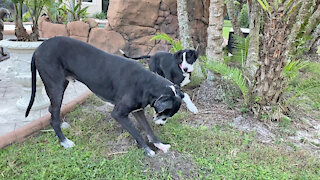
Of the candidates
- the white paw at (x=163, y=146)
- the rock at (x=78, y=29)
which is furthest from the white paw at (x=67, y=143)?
the rock at (x=78, y=29)

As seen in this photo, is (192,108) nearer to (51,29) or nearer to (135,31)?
(135,31)

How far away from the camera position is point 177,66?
4312 mm

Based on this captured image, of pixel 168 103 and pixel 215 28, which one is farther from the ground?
pixel 215 28

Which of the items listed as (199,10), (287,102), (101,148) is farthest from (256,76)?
(199,10)

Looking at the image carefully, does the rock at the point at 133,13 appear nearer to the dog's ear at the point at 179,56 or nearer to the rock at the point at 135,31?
the rock at the point at 135,31

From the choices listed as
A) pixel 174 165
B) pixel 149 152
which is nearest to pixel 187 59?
pixel 149 152

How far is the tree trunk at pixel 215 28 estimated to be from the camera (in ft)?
14.0

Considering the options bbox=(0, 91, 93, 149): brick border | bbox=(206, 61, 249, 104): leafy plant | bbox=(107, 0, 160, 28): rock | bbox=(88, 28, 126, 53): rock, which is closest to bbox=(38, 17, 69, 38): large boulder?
bbox=(88, 28, 126, 53): rock

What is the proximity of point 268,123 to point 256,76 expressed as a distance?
709 mm

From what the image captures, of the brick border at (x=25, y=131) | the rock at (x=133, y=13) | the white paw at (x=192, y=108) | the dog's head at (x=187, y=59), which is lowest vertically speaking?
the brick border at (x=25, y=131)

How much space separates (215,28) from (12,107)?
3.41 m

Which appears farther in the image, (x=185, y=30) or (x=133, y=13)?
(x=133, y=13)

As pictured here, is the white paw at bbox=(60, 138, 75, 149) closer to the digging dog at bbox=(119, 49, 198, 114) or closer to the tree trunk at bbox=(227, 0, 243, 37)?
the digging dog at bbox=(119, 49, 198, 114)

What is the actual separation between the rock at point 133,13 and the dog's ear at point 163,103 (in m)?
4.69
